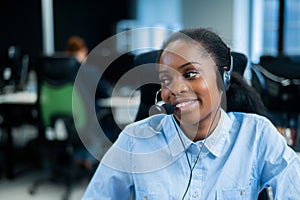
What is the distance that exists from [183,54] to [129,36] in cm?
308

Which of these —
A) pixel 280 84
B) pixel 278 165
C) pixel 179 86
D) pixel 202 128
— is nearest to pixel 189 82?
pixel 179 86

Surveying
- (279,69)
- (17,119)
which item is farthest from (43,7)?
(279,69)

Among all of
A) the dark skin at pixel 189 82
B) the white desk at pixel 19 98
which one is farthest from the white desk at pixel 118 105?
the dark skin at pixel 189 82

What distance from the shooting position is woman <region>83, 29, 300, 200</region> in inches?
38.8

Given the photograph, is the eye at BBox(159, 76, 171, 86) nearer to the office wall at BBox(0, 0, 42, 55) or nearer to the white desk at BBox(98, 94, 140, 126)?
the white desk at BBox(98, 94, 140, 126)

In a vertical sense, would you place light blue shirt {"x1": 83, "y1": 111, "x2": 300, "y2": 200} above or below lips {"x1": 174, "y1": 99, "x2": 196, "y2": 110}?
below

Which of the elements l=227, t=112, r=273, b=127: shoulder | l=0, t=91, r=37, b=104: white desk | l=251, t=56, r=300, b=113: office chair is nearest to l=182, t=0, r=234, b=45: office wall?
l=0, t=91, r=37, b=104: white desk

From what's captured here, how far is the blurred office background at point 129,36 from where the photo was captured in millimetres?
2449

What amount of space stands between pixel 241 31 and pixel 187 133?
4.81m

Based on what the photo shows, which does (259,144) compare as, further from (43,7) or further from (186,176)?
(43,7)

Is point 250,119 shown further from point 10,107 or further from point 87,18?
point 87,18

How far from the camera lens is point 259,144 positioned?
1033mm

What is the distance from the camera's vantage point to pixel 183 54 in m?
0.99

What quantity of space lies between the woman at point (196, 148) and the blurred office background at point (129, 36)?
171mm
